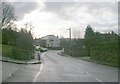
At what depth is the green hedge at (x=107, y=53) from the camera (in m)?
35.0

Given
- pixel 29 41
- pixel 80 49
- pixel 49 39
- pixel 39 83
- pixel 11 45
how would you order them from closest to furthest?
pixel 39 83 → pixel 11 45 → pixel 29 41 → pixel 80 49 → pixel 49 39

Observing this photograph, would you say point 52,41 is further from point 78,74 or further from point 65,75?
point 65,75

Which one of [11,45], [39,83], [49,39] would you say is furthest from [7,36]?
[49,39]

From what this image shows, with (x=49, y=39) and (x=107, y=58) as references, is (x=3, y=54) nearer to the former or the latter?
(x=107, y=58)

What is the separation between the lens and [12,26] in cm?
7525

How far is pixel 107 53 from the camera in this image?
37812 mm

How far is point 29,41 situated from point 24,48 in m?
2.09

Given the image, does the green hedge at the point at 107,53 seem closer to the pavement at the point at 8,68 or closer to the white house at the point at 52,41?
the pavement at the point at 8,68

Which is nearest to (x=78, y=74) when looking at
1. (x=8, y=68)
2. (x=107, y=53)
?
(x=8, y=68)

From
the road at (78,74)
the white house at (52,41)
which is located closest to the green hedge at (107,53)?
the road at (78,74)

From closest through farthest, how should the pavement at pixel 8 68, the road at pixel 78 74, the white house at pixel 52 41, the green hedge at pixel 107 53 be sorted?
the road at pixel 78 74
the pavement at pixel 8 68
the green hedge at pixel 107 53
the white house at pixel 52 41

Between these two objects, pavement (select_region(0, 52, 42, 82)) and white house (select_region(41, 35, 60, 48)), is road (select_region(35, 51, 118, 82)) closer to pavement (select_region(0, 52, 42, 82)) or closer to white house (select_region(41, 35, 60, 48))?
pavement (select_region(0, 52, 42, 82))

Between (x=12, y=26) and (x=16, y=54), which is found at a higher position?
(x=12, y=26)

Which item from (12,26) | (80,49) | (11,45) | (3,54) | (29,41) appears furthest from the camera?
(12,26)
